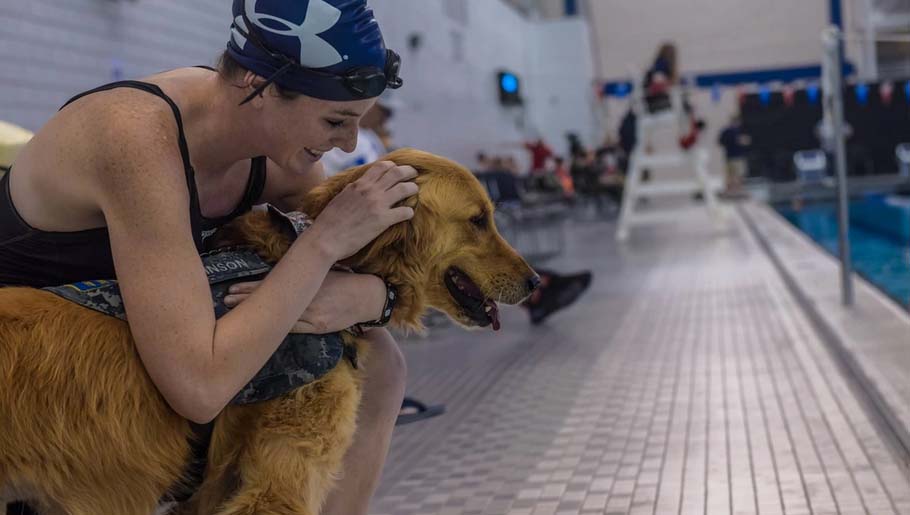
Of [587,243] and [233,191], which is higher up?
[233,191]

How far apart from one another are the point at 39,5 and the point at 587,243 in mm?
7393

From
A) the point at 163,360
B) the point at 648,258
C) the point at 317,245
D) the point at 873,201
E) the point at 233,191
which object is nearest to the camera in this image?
the point at 163,360

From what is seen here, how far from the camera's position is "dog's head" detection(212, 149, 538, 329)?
1746 millimetres

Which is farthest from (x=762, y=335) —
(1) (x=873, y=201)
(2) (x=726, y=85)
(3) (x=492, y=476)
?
(2) (x=726, y=85)

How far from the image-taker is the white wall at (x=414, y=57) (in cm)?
591

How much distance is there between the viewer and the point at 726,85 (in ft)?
98.6

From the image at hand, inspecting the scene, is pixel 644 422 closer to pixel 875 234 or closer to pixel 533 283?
pixel 533 283

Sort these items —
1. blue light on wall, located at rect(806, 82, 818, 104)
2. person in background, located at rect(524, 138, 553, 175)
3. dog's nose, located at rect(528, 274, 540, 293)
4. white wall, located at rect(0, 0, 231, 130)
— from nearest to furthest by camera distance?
dog's nose, located at rect(528, 274, 540, 293), white wall, located at rect(0, 0, 231, 130), person in background, located at rect(524, 138, 553, 175), blue light on wall, located at rect(806, 82, 818, 104)

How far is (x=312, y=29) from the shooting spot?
5.24ft

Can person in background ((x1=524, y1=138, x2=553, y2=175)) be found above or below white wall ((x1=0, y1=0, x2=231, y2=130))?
below

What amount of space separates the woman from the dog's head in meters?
0.06

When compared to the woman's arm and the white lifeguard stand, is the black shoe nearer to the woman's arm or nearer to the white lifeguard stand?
the woman's arm

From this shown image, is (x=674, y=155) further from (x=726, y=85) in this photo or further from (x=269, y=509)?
(x=726, y=85)

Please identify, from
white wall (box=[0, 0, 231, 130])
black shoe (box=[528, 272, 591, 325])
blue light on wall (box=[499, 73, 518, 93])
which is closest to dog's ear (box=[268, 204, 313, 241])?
white wall (box=[0, 0, 231, 130])
